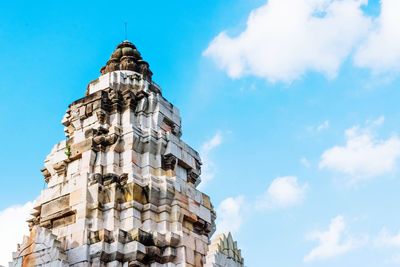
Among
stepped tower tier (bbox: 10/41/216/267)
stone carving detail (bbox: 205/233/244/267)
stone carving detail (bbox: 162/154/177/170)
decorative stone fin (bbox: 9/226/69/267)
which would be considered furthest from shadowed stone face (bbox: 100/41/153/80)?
decorative stone fin (bbox: 9/226/69/267)

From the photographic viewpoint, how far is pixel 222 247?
15.9 m

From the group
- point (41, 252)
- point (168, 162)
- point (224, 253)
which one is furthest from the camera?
point (168, 162)

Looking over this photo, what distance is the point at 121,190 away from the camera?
54.2 ft

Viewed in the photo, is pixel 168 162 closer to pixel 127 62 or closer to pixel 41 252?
pixel 41 252

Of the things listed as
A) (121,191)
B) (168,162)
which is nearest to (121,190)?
(121,191)

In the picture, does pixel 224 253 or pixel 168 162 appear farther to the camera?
pixel 168 162

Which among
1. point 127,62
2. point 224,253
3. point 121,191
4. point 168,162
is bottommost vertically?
point 224,253

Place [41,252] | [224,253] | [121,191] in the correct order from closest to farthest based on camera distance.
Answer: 1. [41,252]
2. [224,253]
3. [121,191]

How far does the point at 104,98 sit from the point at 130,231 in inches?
208

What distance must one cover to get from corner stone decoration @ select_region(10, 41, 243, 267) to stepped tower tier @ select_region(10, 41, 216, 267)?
0.09 feet

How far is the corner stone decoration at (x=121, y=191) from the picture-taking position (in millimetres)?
15180

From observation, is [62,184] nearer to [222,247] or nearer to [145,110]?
[145,110]

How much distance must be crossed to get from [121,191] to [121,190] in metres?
0.03

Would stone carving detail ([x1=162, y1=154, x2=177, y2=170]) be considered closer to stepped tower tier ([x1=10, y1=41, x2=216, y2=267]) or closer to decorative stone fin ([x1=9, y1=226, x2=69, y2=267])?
stepped tower tier ([x1=10, y1=41, x2=216, y2=267])
